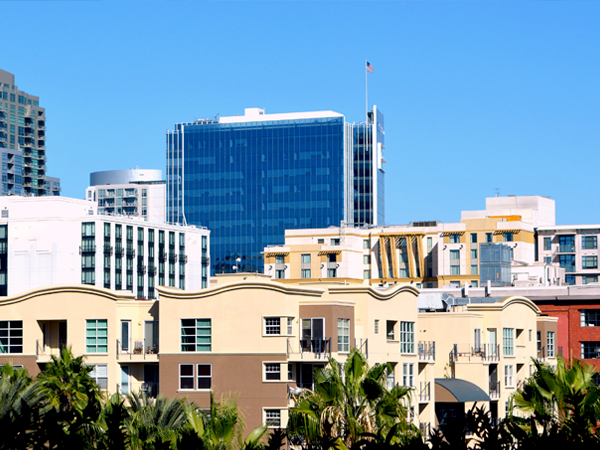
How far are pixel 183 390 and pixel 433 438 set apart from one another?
38.1 metres

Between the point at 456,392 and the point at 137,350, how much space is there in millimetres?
→ 21259

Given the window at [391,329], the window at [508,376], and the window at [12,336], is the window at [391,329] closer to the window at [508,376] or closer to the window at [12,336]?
the window at [508,376]

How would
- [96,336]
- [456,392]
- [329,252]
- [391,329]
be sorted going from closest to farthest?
1. [96,336]
2. [391,329]
3. [456,392]
4. [329,252]

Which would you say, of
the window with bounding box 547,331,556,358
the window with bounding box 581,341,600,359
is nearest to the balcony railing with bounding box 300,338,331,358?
the window with bounding box 547,331,556,358

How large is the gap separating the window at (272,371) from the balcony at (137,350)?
24.6 ft

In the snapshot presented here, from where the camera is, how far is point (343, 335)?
6244 cm

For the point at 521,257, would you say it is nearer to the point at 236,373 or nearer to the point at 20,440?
the point at 236,373

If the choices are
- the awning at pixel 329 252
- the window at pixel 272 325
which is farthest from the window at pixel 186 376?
the awning at pixel 329 252

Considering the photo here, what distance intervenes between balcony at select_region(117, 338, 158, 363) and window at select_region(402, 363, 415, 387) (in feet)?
51.8

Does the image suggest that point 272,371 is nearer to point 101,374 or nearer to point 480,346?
point 101,374

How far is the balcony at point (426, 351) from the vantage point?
236ft

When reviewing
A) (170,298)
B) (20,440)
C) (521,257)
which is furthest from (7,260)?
(20,440)

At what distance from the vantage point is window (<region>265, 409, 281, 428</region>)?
59.2m

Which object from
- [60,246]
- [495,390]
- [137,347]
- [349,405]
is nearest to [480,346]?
[495,390]
